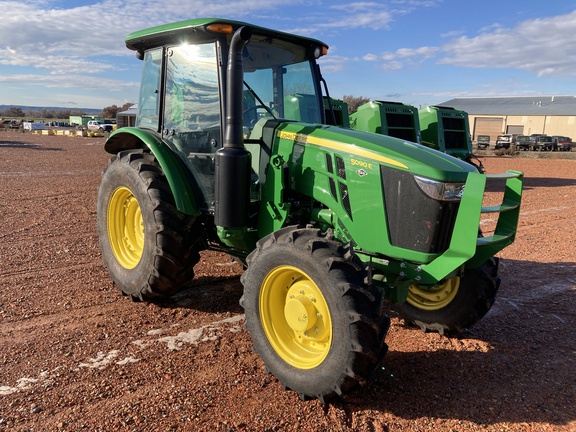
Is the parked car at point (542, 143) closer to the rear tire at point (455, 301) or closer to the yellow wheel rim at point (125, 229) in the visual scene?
the rear tire at point (455, 301)

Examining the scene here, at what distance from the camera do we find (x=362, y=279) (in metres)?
3.05

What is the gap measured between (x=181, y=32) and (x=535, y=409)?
13.1 ft

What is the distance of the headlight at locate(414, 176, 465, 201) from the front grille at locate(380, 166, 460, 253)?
31 mm

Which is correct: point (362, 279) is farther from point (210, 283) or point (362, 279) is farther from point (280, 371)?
point (210, 283)

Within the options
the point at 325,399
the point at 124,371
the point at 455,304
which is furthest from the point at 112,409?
the point at 455,304

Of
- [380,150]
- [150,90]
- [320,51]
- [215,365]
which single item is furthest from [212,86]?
[215,365]

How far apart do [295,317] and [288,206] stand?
98 centimetres

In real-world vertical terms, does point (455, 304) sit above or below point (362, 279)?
below

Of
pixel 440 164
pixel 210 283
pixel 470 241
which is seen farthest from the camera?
pixel 210 283

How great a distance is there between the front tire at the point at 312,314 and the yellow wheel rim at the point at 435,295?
4.46 feet

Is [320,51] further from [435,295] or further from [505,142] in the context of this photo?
[505,142]

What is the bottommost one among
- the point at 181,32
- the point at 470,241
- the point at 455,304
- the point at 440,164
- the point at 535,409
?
the point at 535,409

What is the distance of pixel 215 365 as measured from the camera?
365 cm

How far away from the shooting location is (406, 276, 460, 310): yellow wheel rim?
4207 millimetres
